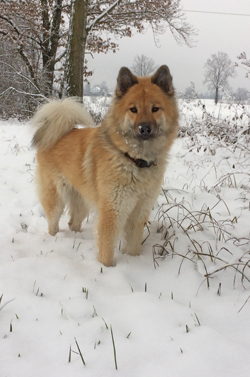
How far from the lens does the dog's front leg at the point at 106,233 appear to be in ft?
7.10

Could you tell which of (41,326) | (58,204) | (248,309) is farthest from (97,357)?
(58,204)

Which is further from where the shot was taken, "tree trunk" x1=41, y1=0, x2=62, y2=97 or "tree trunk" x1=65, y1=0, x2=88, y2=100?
"tree trunk" x1=41, y1=0, x2=62, y2=97

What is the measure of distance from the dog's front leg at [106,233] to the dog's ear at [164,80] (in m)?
1.26

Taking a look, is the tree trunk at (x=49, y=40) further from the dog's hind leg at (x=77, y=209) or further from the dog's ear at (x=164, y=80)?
the dog's ear at (x=164, y=80)

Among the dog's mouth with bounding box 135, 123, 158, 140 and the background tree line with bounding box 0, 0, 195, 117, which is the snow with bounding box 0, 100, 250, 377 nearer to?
the dog's mouth with bounding box 135, 123, 158, 140

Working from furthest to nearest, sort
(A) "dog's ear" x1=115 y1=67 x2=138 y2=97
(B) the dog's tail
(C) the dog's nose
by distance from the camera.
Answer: (B) the dog's tail → (A) "dog's ear" x1=115 y1=67 x2=138 y2=97 → (C) the dog's nose

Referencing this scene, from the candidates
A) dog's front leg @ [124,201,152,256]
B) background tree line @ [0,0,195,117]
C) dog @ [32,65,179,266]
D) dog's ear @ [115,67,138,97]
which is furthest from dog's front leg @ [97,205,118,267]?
background tree line @ [0,0,195,117]

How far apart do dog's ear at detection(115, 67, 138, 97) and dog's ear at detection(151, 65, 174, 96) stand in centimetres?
20

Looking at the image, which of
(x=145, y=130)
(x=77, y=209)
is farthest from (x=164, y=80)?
(x=77, y=209)

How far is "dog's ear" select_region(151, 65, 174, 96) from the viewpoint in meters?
2.32

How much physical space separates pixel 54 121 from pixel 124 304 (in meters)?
2.08

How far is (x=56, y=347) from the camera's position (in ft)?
4.08

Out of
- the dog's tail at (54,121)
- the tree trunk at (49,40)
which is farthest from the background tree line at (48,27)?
the dog's tail at (54,121)

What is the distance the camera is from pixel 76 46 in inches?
226
